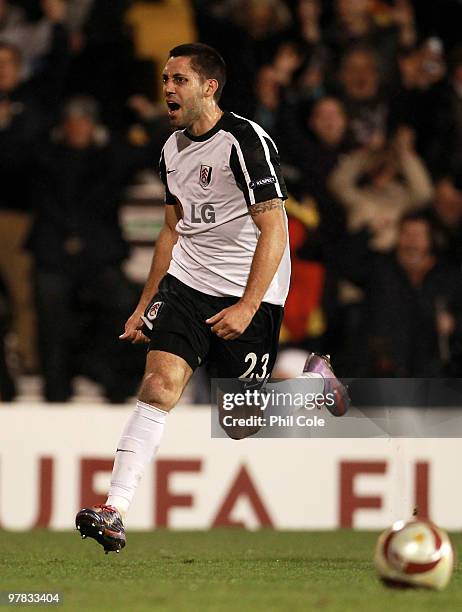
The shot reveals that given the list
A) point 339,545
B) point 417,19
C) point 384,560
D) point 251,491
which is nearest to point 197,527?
point 251,491

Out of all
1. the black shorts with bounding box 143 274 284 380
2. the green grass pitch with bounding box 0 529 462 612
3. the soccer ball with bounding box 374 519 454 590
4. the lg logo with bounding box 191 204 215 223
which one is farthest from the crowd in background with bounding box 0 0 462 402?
the soccer ball with bounding box 374 519 454 590

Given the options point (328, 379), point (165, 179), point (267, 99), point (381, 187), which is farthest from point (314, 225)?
point (165, 179)

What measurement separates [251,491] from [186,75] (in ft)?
11.4

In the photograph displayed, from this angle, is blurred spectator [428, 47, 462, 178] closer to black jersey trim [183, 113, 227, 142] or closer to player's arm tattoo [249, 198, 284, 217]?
black jersey trim [183, 113, 227, 142]

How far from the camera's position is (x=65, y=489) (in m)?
9.14

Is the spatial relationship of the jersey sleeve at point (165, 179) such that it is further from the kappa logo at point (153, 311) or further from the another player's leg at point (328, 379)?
the another player's leg at point (328, 379)

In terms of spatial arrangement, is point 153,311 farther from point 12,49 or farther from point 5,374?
point 12,49

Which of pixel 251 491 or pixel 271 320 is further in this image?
pixel 251 491

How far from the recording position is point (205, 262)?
6.77 m

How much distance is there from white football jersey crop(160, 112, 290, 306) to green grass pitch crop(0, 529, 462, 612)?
1.27 m

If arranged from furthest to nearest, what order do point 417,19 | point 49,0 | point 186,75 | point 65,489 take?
point 417,19, point 49,0, point 65,489, point 186,75

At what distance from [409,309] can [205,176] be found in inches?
145

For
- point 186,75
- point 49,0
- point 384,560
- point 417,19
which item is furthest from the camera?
point 417,19

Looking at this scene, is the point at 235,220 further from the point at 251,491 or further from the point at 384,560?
the point at 251,491
